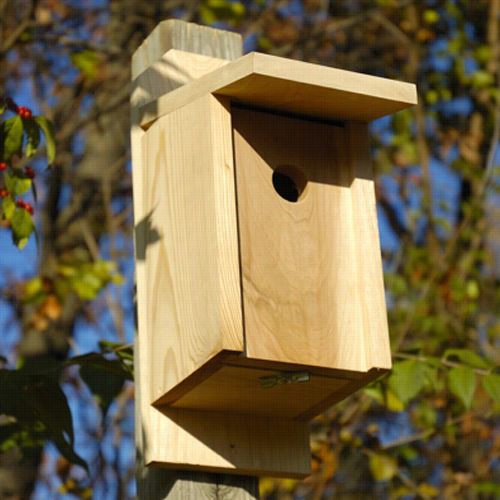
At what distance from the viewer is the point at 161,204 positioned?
2.77m

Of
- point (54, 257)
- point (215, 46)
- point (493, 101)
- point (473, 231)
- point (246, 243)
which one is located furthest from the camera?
point (493, 101)

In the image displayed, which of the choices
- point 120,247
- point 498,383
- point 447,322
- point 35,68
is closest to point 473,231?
point 447,322

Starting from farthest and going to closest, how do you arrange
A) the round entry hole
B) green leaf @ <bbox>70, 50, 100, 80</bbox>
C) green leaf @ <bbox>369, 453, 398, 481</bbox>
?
green leaf @ <bbox>369, 453, 398, 481</bbox> < green leaf @ <bbox>70, 50, 100, 80</bbox> < the round entry hole

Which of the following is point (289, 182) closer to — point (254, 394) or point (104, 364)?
point (254, 394)

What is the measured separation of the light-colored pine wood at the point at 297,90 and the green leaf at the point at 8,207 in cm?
34

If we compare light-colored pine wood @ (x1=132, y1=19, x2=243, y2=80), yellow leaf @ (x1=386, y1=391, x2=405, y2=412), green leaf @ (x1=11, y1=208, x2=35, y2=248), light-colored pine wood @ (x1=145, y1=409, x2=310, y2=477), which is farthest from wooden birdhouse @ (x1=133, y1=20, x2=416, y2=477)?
yellow leaf @ (x1=386, y1=391, x2=405, y2=412)

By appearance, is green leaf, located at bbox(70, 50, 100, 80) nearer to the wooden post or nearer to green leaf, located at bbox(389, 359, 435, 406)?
the wooden post

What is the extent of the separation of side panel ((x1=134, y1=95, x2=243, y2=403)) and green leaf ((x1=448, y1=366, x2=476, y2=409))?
2.60ft

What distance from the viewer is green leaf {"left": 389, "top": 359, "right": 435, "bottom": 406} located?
3.22m

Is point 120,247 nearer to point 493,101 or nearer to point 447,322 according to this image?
point 447,322

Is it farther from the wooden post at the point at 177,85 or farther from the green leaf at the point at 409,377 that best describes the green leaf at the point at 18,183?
the green leaf at the point at 409,377

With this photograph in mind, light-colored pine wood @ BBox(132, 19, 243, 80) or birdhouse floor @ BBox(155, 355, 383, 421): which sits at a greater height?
light-colored pine wood @ BBox(132, 19, 243, 80)

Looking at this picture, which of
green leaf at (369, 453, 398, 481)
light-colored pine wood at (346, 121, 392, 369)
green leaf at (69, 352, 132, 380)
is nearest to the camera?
light-colored pine wood at (346, 121, 392, 369)

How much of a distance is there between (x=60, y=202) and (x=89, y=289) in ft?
3.93
